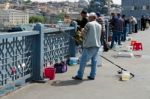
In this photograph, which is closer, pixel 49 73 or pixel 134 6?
pixel 49 73

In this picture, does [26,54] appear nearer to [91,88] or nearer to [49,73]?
[49,73]

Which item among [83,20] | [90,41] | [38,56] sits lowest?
[38,56]

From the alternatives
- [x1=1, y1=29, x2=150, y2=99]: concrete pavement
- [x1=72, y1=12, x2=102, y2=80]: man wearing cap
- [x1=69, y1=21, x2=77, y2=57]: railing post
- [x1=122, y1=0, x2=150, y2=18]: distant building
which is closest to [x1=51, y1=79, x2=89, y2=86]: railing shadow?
[x1=1, y1=29, x2=150, y2=99]: concrete pavement

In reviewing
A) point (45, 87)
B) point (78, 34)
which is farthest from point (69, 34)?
point (45, 87)

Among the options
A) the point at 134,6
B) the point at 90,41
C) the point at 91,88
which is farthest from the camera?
the point at 134,6

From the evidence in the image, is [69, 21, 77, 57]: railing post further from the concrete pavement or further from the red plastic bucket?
the red plastic bucket

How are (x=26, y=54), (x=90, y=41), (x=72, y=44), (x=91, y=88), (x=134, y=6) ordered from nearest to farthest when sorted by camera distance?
(x=91, y=88), (x=26, y=54), (x=90, y=41), (x=72, y=44), (x=134, y=6)

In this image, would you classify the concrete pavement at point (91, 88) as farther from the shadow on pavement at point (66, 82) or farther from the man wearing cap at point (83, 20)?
the man wearing cap at point (83, 20)

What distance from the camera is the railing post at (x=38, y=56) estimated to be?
29.3ft

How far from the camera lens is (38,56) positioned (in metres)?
9.02

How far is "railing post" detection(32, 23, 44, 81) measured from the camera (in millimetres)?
8945

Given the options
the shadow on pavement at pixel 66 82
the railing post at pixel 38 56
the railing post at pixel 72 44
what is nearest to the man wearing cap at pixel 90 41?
the shadow on pavement at pixel 66 82

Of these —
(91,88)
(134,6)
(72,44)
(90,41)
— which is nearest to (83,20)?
(72,44)

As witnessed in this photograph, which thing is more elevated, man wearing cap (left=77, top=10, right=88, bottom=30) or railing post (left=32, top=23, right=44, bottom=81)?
man wearing cap (left=77, top=10, right=88, bottom=30)
